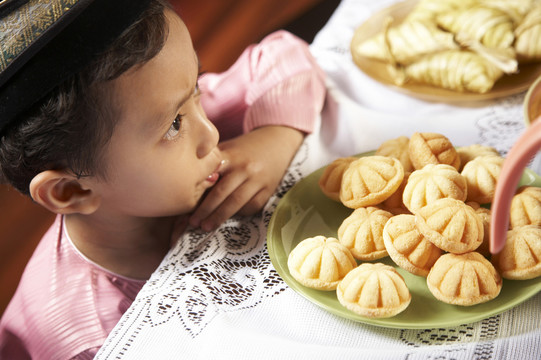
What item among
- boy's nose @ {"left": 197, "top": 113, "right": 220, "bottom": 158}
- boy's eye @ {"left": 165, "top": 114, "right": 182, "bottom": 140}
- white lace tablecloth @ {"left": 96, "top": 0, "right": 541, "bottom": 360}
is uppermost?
boy's eye @ {"left": 165, "top": 114, "right": 182, "bottom": 140}

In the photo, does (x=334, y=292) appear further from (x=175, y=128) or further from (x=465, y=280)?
(x=175, y=128)

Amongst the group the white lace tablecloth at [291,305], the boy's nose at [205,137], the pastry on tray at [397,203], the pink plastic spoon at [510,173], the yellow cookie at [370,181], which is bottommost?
the white lace tablecloth at [291,305]

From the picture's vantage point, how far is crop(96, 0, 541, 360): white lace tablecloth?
0.58 meters

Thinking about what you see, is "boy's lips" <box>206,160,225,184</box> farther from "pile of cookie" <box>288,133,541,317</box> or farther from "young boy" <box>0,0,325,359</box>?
"pile of cookie" <box>288,133,541,317</box>

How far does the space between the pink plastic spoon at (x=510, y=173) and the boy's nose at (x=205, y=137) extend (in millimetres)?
431

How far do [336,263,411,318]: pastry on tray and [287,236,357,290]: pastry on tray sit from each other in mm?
22

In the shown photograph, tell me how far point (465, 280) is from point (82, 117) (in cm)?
46

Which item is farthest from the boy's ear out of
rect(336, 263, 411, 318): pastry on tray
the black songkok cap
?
rect(336, 263, 411, 318): pastry on tray

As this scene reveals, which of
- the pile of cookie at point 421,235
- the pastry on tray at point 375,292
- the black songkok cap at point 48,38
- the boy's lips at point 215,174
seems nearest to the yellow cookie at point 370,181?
the pile of cookie at point 421,235

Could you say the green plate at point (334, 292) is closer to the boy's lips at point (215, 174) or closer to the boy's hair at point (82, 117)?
the boy's lips at point (215, 174)

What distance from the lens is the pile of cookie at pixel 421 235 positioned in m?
0.58

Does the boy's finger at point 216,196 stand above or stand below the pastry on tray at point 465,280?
below

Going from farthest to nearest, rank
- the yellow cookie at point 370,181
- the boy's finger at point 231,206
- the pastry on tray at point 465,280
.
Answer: the boy's finger at point 231,206 < the yellow cookie at point 370,181 < the pastry on tray at point 465,280

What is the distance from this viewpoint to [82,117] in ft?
2.24
